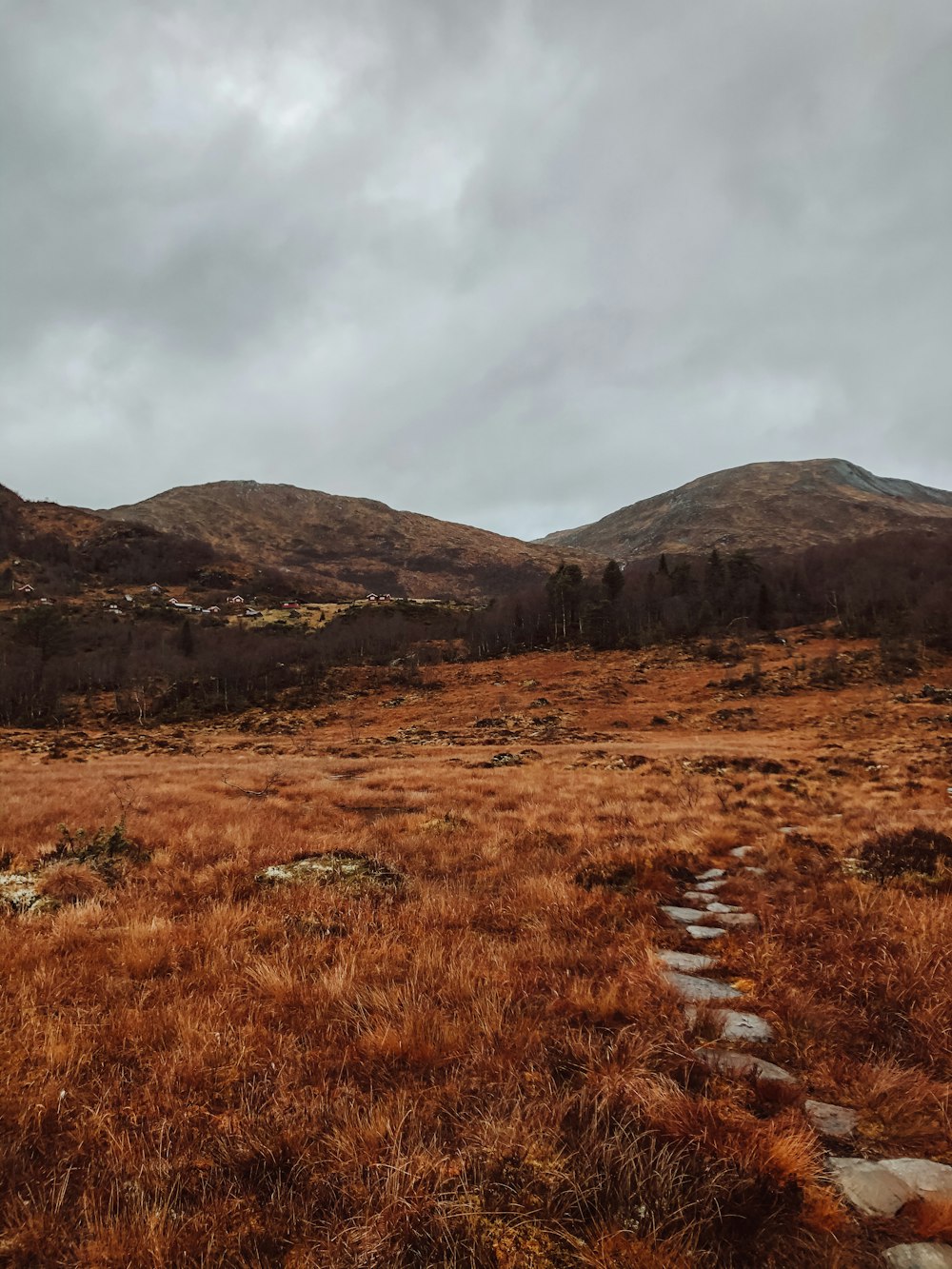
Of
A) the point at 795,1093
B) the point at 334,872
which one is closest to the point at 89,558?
the point at 334,872

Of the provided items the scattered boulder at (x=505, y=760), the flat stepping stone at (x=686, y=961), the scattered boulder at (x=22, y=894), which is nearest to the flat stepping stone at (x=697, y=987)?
the flat stepping stone at (x=686, y=961)

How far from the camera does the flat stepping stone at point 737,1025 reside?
12.0 ft

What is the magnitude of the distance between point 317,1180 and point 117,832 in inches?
295

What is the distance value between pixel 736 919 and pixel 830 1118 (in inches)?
127

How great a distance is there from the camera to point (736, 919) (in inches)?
238

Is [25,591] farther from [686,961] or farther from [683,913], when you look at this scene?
[686,961]

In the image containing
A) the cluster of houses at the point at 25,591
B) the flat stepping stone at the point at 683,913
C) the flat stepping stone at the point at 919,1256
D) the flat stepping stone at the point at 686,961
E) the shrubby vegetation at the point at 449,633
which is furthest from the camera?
the cluster of houses at the point at 25,591

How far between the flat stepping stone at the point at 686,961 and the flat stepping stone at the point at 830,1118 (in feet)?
5.32

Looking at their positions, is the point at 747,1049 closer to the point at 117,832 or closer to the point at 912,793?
the point at 117,832

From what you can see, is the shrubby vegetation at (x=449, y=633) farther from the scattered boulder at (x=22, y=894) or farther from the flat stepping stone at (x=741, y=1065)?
the scattered boulder at (x=22, y=894)

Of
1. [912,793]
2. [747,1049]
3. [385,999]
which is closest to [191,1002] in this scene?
[385,999]

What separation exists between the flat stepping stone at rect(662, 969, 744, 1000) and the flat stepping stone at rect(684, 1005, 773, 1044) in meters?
0.21

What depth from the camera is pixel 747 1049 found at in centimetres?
355

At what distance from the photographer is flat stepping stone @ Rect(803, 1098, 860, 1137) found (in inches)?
113
